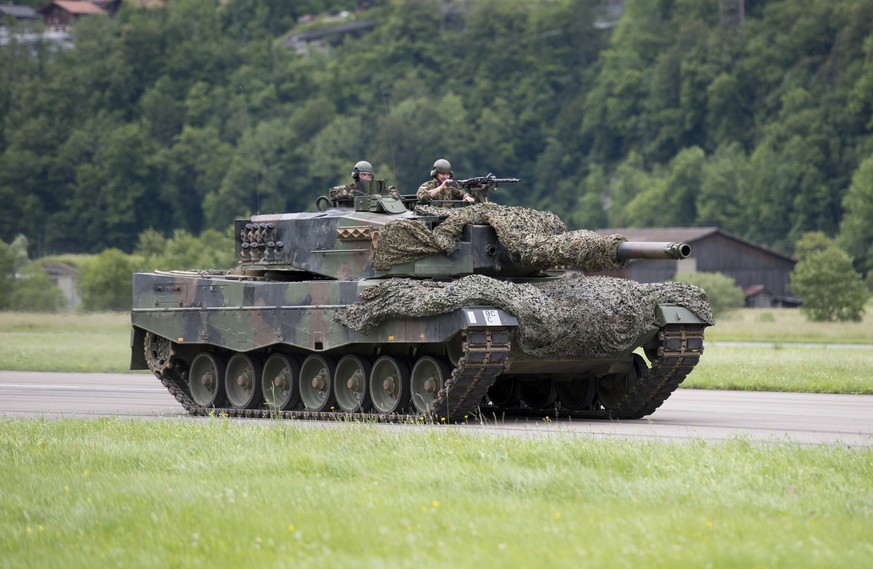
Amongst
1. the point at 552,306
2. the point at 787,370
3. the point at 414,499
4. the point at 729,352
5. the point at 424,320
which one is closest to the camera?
the point at 414,499

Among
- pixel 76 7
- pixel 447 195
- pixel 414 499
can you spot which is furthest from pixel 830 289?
pixel 76 7

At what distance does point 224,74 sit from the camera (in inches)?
4087

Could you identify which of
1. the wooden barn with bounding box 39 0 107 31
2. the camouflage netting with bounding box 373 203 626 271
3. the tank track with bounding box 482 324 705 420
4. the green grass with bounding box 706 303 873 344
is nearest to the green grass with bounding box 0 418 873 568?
the camouflage netting with bounding box 373 203 626 271

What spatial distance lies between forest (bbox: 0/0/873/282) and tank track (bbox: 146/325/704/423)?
59942mm

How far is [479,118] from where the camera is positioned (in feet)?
314

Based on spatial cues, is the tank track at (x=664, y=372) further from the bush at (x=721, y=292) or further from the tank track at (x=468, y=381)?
the bush at (x=721, y=292)

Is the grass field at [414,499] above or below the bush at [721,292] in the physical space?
below

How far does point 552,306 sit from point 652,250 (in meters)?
1.40

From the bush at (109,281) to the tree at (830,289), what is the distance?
22.4 meters

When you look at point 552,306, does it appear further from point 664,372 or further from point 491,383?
point 664,372

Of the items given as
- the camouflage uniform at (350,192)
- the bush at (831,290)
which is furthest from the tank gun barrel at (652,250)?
the bush at (831,290)

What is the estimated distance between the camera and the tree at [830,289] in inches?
2125

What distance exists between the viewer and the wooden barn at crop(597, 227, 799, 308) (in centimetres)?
7425

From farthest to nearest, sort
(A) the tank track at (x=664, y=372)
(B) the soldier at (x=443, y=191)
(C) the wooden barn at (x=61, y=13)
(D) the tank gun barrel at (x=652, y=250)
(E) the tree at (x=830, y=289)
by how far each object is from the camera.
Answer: (C) the wooden barn at (x=61, y=13) < (E) the tree at (x=830, y=289) < (B) the soldier at (x=443, y=191) < (A) the tank track at (x=664, y=372) < (D) the tank gun barrel at (x=652, y=250)
